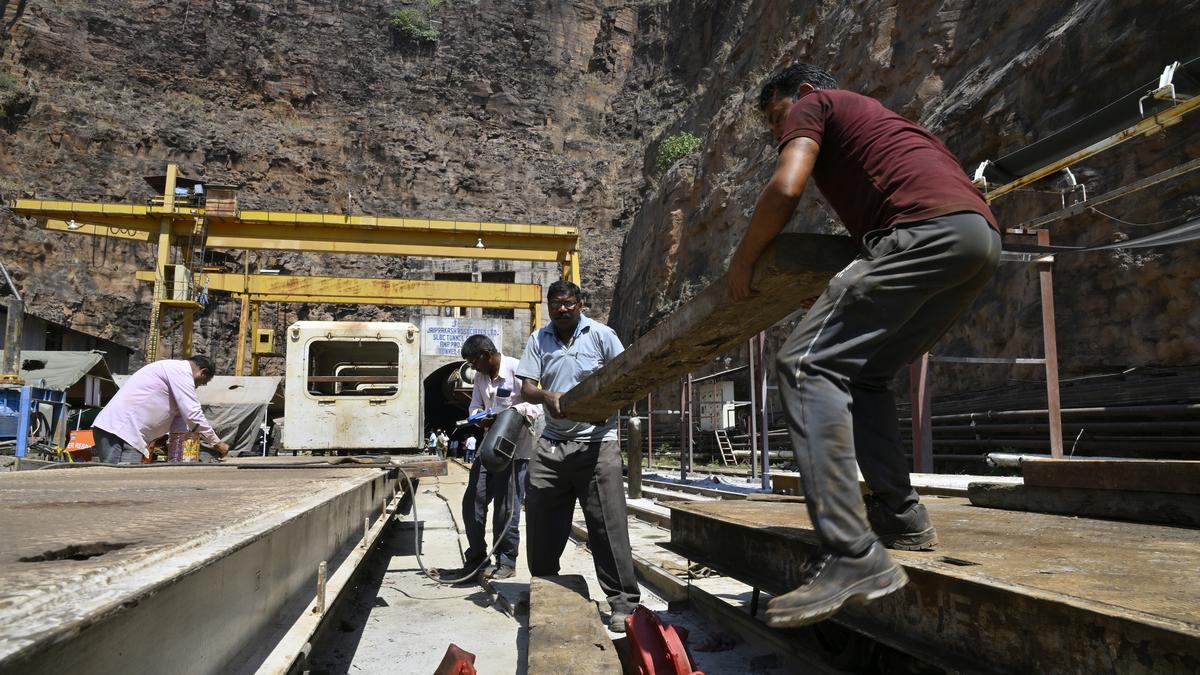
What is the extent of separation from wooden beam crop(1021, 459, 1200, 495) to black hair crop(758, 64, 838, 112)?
186 centimetres

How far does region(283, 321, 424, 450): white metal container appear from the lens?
10.5 m

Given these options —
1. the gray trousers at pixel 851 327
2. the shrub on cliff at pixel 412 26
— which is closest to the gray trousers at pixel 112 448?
the gray trousers at pixel 851 327

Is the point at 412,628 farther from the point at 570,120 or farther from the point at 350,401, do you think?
the point at 570,120

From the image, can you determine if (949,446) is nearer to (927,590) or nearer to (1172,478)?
(1172,478)

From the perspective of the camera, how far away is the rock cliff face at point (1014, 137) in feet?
33.4

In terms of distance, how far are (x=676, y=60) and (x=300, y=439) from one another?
118ft

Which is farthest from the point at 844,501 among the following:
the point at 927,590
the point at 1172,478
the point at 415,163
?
the point at 415,163

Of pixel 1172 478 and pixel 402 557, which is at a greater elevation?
pixel 1172 478

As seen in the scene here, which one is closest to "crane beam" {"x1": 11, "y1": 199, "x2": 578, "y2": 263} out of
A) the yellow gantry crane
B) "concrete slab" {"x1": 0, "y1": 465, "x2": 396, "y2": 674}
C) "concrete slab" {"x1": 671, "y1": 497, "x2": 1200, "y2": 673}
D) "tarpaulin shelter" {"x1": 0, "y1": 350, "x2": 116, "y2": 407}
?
the yellow gantry crane

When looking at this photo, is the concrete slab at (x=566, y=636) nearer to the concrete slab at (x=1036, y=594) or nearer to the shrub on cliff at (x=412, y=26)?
the concrete slab at (x=1036, y=594)

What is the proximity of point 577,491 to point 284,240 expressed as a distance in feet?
49.2

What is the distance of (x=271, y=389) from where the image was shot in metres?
18.9

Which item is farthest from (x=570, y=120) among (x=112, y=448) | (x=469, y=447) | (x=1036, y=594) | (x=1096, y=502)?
(x=1036, y=594)

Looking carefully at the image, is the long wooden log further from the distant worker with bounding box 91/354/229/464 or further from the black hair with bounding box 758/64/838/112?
the distant worker with bounding box 91/354/229/464
